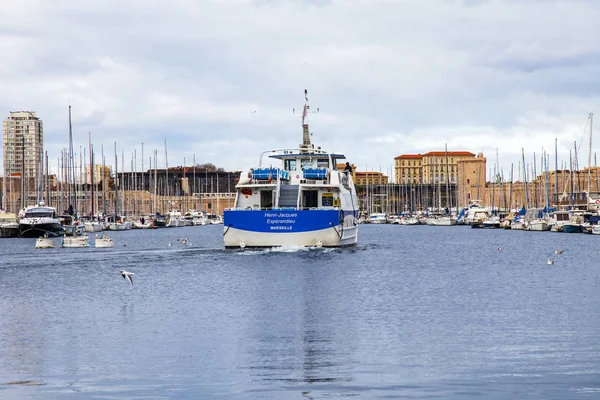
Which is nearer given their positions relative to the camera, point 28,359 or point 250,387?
point 250,387

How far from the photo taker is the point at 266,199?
218ft

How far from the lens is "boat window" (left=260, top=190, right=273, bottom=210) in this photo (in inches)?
2603

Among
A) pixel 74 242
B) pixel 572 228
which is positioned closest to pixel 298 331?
pixel 74 242

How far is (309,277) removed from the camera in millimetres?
50344

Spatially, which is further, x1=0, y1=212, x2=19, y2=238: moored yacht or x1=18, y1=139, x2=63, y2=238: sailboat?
x1=0, y1=212, x2=19, y2=238: moored yacht

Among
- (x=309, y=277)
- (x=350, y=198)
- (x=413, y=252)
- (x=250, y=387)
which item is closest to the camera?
(x=250, y=387)

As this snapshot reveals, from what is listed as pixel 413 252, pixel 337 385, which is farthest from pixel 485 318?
pixel 413 252

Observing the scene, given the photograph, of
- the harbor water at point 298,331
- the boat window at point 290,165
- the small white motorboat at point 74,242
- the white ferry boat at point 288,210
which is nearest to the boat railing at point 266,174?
the white ferry boat at point 288,210

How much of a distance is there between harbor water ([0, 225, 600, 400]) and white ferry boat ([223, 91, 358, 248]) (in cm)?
306

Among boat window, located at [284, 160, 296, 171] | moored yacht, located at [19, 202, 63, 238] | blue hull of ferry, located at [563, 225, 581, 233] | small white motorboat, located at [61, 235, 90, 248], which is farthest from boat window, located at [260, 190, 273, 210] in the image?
blue hull of ferry, located at [563, 225, 581, 233]

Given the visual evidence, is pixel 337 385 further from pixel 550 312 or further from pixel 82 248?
pixel 82 248

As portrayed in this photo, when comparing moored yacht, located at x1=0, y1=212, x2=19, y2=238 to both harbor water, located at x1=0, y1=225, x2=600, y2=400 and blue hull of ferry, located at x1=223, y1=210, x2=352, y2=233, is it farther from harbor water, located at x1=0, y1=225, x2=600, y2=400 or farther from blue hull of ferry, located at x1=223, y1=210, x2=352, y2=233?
blue hull of ferry, located at x1=223, y1=210, x2=352, y2=233

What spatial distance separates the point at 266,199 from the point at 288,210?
164 inches

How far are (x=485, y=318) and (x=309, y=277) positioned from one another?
1690cm
